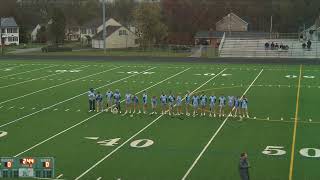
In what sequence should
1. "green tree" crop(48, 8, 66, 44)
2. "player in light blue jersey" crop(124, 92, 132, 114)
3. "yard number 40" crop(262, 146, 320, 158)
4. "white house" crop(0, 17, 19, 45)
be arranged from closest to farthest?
"yard number 40" crop(262, 146, 320, 158)
"player in light blue jersey" crop(124, 92, 132, 114)
"green tree" crop(48, 8, 66, 44)
"white house" crop(0, 17, 19, 45)

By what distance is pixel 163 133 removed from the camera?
65.2 feet

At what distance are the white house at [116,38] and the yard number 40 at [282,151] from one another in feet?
211

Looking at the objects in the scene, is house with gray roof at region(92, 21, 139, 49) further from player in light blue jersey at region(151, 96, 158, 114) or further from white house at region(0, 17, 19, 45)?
player in light blue jersey at region(151, 96, 158, 114)

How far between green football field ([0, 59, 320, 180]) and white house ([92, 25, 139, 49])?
150 ft

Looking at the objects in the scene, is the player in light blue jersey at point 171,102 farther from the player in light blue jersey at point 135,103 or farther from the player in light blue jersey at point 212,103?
→ the player in light blue jersey at point 212,103

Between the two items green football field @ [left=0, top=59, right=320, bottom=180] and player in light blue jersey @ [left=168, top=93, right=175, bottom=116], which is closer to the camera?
green football field @ [left=0, top=59, right=320, bottom=180]

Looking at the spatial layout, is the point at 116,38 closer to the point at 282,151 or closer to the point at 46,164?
the point at 282,151

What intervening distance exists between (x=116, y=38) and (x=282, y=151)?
67.1 metres

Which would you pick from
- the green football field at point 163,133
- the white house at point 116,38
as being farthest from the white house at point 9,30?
the green football field at point 163,133

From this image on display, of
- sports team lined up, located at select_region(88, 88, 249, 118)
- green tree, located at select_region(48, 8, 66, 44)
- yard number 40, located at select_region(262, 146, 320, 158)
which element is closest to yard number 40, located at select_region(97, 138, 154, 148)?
yard number 40, located at select_region(262, 146, 320, 158)

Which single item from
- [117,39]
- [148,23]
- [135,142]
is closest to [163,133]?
[135,142]

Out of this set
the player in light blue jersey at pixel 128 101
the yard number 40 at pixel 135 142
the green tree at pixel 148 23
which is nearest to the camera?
the yard number 40 at pixel 135 142

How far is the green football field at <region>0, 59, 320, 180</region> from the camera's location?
1545 centimetres

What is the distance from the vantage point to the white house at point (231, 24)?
3366 inches
